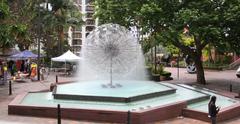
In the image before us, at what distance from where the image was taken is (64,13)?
5259cm

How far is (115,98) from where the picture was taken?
16469 millimetres

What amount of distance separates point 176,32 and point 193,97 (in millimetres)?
7741

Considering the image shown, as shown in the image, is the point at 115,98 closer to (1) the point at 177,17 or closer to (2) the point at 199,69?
(1) the point at 177,17

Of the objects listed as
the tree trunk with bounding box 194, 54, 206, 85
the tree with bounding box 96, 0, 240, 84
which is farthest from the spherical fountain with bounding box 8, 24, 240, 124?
the tree trunk with bounding box 194, 54, 206, 85

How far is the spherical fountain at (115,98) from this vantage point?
14914 millimetres

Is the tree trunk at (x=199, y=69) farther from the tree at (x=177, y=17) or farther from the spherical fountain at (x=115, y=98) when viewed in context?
the spherical fountain at (x=115, y=98)

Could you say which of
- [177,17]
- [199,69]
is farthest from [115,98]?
[199,69]

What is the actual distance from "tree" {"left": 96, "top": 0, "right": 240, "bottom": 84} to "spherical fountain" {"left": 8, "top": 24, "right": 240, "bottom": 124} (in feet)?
14.7

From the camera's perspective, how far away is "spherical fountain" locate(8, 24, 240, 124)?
14.9 meters

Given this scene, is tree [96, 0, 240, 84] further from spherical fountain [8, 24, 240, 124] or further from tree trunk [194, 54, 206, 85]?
spherical fountain [8, 24, 240, 124]

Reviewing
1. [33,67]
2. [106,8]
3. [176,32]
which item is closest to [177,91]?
[176,32]

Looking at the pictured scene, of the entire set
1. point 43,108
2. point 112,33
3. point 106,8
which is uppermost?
point 106,8

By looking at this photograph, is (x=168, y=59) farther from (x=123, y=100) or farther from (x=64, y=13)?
(x=123, y=100)

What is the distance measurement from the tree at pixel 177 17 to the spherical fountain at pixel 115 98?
4.47 m
